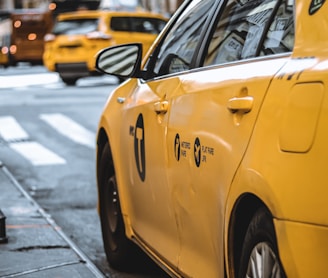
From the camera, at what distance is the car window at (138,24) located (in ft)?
85.7

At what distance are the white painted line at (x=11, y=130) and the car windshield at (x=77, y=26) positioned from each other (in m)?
8.51

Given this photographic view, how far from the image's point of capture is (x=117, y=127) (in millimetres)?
6137

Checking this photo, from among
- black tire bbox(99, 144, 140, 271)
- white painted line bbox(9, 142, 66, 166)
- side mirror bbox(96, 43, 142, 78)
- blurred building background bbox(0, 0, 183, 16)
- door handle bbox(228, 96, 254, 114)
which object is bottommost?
blurred building background bbox(0, 0, 183, 16)

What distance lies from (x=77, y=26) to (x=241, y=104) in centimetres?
2254

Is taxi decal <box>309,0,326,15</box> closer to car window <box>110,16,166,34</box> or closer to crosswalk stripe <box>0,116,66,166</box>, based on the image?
crosswalk stripe <box>0,116,66,166</box>

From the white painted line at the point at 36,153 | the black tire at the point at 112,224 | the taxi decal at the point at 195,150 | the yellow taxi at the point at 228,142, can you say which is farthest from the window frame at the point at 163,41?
the white painted line at the point at 36,153

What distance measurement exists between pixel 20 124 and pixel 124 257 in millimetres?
10649

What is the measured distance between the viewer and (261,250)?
3.61m

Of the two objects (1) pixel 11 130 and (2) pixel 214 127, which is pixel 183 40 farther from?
(1) pixel 11 130

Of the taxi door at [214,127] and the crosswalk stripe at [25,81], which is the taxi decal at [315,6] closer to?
the taxi door at [214,127]

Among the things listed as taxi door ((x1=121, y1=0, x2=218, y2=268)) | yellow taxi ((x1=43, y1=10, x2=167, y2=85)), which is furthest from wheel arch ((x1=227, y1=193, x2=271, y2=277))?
yellow taxi ((x1=43, y1=10, x2=167, y2=85))

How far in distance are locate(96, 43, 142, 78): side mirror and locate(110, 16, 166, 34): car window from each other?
20.0m

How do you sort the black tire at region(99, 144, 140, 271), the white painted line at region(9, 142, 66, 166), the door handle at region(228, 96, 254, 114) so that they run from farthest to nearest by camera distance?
the white painted line at region(9, 142, 66, 166)
the black tire at region(99, 144, 140, 271)
the door handle at region(228, 96, 254, 114)

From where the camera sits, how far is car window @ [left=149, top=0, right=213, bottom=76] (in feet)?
16.4
